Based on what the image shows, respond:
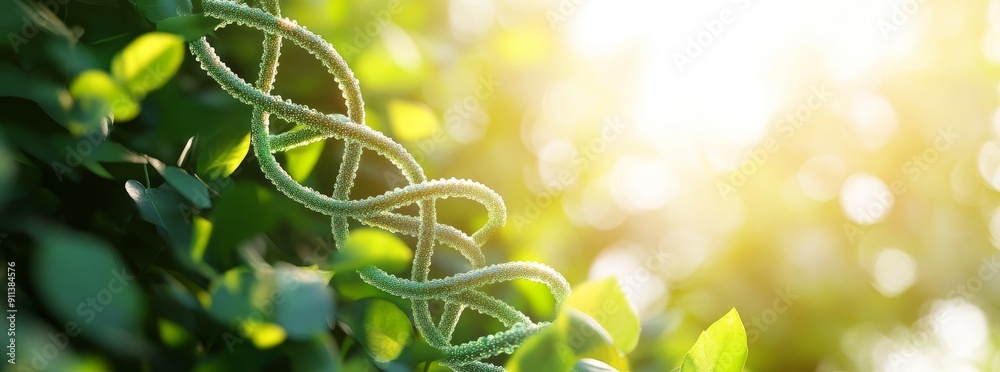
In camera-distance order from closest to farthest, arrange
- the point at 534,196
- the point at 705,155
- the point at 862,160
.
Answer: the point at 534,196, the point at 705,155, the point at 862,160

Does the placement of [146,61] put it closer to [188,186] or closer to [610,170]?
[188,186]

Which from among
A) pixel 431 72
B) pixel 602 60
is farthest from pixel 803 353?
pixel 431 72

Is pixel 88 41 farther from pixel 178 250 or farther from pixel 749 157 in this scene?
pixel 749 157

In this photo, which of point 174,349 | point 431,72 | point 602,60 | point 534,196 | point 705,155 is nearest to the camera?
point 174,349

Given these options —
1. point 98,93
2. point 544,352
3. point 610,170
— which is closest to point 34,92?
point 98,93

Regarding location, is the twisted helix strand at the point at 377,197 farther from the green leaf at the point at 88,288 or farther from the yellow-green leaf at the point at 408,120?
the yellow-green leaf at the point at 408,120

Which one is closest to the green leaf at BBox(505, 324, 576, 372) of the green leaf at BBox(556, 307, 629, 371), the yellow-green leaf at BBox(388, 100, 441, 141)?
the green leaf at BBox(556, 307, 629, 371)

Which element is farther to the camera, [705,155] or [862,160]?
[862,160]
